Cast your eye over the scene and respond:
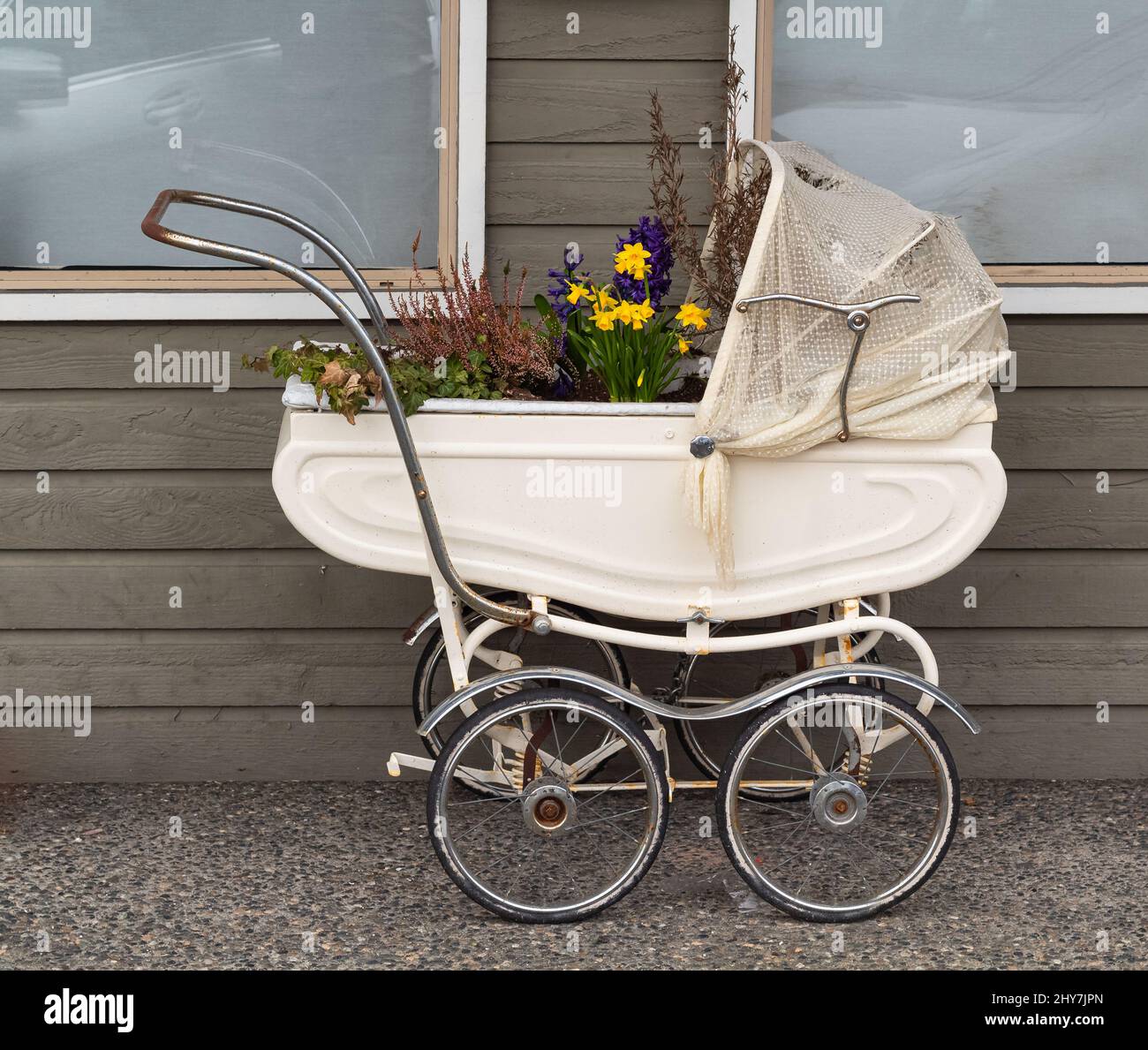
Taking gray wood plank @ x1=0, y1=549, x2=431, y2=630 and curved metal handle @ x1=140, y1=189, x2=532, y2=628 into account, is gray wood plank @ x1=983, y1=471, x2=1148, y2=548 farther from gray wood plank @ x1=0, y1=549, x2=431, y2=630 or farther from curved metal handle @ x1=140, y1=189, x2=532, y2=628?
gray wood plank @ x1=0, y1=549, x2=431, y2=630

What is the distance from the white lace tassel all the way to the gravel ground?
92 cm

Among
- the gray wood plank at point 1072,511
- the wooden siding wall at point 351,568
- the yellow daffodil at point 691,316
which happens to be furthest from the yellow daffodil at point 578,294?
the gray wood plank at point 1072,511

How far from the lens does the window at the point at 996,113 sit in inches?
148

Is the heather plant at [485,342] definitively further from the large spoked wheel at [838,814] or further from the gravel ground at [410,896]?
the gravel ground at [410,896]

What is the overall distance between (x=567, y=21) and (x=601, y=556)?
1.70 meters

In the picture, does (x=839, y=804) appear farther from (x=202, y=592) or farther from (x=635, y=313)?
(x=202, y=592)

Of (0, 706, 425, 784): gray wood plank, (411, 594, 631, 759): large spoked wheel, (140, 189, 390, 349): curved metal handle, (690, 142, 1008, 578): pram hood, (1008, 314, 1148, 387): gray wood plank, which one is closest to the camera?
(140, 189, 390, 349): curved metal handle

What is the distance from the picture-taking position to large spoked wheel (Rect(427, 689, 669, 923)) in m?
2.89

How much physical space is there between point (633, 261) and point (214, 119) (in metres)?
1.55

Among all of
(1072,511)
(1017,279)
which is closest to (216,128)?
(1017,279)

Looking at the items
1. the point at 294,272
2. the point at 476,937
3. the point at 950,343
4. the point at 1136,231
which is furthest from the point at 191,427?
the point at 1136,231

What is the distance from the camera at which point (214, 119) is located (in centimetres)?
375

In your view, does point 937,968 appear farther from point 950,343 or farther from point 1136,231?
point 1136,231

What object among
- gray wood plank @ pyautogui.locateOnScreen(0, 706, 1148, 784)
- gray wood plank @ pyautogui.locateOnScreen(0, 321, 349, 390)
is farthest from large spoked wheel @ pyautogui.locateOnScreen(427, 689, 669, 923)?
gray wood plank @ pyautogui.locateOnScreen(0, 321, 349, 390)
